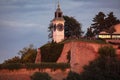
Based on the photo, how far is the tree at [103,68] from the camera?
161 ft

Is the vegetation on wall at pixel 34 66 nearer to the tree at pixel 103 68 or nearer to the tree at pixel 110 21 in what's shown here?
the tree at pixel 103 68

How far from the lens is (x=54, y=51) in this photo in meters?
55.1

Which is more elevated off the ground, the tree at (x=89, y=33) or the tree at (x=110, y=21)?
the tree at (x=110, y=21)

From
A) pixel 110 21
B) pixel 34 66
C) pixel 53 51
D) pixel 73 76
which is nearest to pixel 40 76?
pixel 34 66

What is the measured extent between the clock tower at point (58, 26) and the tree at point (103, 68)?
9.06m

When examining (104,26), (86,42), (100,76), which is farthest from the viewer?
(104,26)

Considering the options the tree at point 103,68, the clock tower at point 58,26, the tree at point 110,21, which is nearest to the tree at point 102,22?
the tree at point 110,21

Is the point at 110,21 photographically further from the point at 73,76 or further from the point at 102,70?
the point at 73,76

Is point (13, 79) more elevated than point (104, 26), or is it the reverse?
point (104, 26)

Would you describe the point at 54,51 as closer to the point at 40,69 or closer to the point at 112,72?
the point at 40,69

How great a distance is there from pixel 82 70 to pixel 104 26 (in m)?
12.5

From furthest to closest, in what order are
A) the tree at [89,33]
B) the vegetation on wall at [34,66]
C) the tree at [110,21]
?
the tree at [110,21]
the tree at [89,33]
the vegetation on wall at [34,66]

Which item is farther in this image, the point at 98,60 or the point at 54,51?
the point at 54,51

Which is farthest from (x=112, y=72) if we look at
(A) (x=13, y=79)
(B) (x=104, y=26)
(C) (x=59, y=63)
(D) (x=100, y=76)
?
(B) (x=104, y=26)
